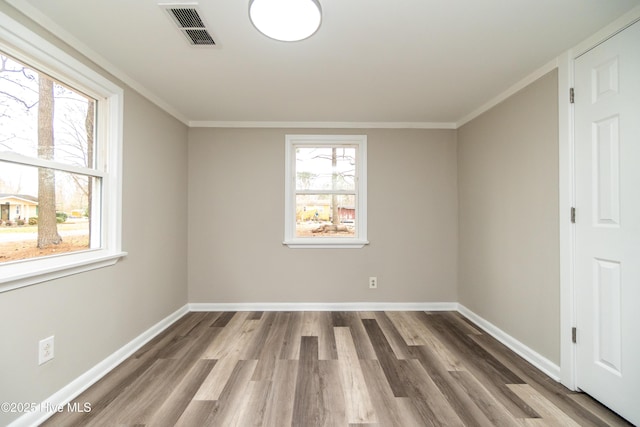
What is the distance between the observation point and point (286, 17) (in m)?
1.51

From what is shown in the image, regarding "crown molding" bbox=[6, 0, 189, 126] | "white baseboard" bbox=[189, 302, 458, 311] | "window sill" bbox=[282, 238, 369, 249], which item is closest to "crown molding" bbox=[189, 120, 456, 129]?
"crown molding" bbox=[6, 0, 189, 126]

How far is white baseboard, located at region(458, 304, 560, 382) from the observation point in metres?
2.11

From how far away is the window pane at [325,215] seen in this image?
3.63 metres

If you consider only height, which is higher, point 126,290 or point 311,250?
Result: point 311,250

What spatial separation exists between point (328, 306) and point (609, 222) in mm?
2651

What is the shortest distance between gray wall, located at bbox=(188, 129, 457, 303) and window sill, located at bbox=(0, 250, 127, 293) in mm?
1358

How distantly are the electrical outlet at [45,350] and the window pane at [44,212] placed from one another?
0.51 meters

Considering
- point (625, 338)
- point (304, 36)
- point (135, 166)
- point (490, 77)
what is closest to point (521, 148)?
point (490, 77)

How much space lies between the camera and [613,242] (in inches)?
67.3

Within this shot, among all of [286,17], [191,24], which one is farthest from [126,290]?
[286,17]

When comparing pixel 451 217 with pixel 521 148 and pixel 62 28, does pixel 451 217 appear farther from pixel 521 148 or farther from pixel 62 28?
pixel 62 28

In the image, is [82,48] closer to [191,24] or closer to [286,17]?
[191,24]

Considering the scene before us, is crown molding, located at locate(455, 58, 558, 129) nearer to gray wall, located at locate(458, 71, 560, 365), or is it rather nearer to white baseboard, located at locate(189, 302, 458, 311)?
gray wall, located at locate(458, 71, 560, 365)

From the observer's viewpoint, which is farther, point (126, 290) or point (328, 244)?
point (328, 244)
